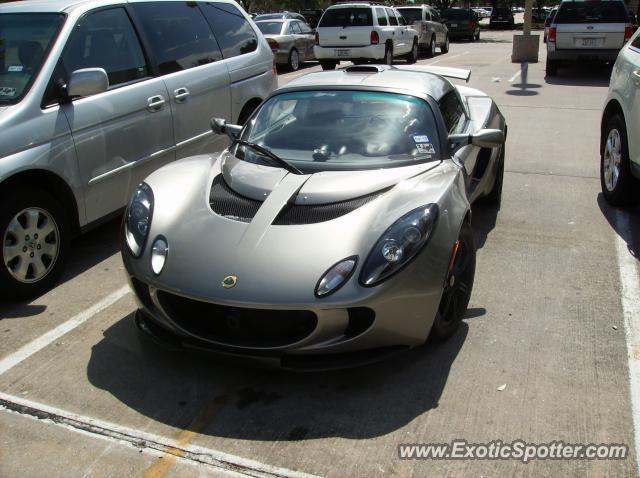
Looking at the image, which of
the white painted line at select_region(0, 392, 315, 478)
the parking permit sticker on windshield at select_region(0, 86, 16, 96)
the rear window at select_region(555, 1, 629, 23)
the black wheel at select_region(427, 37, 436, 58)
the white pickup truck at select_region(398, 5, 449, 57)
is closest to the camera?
the white painted line at select_region(0, 392, 315, 478)

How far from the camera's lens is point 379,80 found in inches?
172

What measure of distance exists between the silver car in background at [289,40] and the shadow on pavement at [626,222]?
12660 mm

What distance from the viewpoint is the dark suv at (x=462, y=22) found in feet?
102

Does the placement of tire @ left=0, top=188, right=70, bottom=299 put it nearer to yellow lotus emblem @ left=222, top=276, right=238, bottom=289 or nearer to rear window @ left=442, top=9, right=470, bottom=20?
yellow lotus emblem @ left=222, top=276, right=238, bottom=289

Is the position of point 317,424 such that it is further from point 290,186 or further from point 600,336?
point 600,336

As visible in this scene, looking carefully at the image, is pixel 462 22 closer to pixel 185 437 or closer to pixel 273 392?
pixel 273 392

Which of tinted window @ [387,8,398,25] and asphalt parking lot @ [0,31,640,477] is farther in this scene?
tinted window @ [387,8,398,25]

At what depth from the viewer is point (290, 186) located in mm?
3549

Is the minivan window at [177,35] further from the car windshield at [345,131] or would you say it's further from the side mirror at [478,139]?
the side mirror at [478,139]

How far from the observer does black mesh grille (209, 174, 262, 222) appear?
11.2 ft

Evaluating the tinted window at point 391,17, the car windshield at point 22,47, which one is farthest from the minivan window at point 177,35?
the tinted window at point 391,17

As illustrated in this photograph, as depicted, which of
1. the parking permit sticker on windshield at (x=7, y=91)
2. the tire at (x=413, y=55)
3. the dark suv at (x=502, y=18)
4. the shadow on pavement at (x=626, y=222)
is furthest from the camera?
the dark suv at (x=502, y=18)

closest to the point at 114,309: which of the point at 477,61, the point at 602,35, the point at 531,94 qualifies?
the point at 531,94

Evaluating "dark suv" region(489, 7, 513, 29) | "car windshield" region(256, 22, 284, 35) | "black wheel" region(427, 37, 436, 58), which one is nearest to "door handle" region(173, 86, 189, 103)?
"car windshield" region(256, 22, 284, 35)
